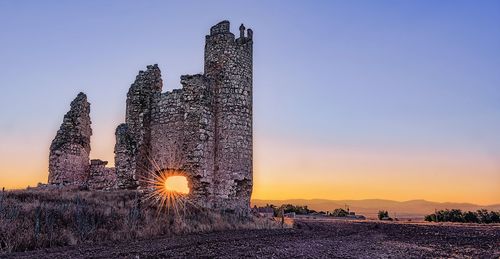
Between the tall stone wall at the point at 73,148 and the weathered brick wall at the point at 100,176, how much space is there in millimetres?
313

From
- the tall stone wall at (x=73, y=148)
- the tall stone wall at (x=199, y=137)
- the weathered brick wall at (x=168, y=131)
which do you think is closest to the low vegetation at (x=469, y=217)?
the tall stone wall at (x=199, y=137)

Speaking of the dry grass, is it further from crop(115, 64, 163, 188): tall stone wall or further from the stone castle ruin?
crop(115, 64, 163, 188): tall stone wall

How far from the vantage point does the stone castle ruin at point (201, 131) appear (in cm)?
2227

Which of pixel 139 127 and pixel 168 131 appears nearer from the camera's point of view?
pixel 168 131

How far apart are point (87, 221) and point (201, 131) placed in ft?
29.8

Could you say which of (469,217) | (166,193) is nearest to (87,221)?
(166,193)

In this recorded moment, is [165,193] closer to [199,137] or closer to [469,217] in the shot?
[199,137]

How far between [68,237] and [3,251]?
189cm

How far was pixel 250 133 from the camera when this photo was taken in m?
23.4

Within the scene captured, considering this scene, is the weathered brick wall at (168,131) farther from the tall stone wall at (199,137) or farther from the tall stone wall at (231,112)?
the tall stone wall at (231,112)

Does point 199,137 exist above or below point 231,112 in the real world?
below

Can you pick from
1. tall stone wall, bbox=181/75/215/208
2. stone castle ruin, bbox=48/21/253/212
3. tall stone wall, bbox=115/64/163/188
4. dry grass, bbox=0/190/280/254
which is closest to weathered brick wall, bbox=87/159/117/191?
stone castle ruin, bbox=48/21/253/212

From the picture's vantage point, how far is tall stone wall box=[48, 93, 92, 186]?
1000 inches

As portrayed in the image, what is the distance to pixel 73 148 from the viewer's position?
26.0 metres
